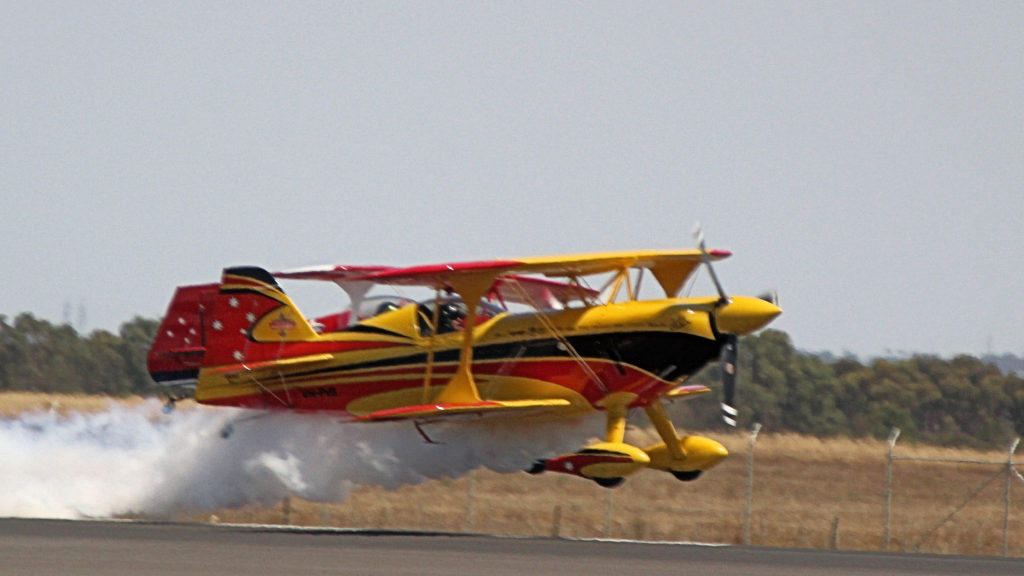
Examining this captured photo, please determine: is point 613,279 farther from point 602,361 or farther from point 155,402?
point 155,402

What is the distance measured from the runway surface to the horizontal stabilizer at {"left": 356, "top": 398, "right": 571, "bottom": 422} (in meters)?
1.60

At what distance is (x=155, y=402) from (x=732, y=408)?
9872mm

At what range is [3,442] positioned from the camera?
23.4 m

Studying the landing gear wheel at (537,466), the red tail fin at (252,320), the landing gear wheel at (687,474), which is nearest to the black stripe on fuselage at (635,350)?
the landing gear wheel at (537,466)

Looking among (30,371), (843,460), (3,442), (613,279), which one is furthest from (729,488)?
(30,371)

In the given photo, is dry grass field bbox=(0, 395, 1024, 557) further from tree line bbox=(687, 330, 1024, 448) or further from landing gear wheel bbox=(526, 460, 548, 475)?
tree line bbox=(687, 330, 1024, 448)

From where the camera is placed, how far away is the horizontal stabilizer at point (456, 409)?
20266 mm

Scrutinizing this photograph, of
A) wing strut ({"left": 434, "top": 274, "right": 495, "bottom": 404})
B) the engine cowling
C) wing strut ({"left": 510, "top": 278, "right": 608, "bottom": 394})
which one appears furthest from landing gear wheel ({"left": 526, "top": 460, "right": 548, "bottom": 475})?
the engine cowling

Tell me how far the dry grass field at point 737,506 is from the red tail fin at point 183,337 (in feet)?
7.62

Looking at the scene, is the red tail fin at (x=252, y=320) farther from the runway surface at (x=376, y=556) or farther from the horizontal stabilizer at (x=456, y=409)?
the runway surface at (x=376, y=556)

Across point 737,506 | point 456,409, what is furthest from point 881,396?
point 456,409

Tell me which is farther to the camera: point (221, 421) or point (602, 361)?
point (221, 421)

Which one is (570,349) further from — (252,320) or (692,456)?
A: (252,320)

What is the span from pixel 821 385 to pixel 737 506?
79.2 feet
